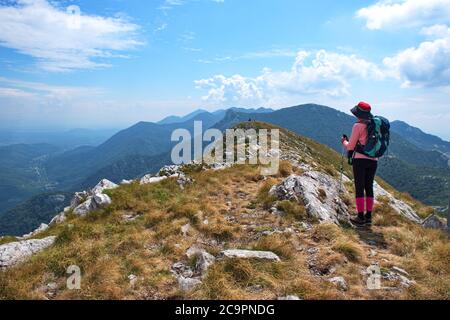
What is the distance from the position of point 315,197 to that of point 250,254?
531 centimetres

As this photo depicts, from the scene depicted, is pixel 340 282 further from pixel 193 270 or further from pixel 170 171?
pixel 170 171

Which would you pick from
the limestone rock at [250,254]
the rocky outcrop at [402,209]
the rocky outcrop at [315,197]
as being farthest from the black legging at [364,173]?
the limestone rock at [250,254]

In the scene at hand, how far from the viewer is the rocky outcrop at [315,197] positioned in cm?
1181

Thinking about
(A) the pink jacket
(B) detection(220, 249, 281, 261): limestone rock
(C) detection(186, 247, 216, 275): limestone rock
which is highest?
(A) the pink jacket

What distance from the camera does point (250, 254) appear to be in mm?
8359

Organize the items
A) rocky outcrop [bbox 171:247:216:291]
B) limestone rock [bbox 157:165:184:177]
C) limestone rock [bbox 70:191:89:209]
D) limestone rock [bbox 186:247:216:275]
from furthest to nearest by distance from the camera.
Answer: limestone rock [bbox 157:165:184:177] < limestone rock [bbox 70:191:89:209] < limestone rock [bbox 186:247:216:275] < rocky outcrop [bbox 171:247:216:291]

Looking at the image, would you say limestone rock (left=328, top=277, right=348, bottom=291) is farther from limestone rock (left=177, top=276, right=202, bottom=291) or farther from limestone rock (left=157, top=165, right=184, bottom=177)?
limestone rock (left=157, top=165, right=184, bottom=177)

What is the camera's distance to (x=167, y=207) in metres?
12.7

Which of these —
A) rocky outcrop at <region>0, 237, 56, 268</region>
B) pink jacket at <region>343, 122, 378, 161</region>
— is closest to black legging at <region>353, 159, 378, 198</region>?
pink jacket at <region>343, 122, 378, 161</region>

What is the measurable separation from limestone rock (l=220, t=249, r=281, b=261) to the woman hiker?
5.34 metres

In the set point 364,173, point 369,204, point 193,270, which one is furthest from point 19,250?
point 369,204

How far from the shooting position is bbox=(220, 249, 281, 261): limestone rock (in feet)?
27.0
